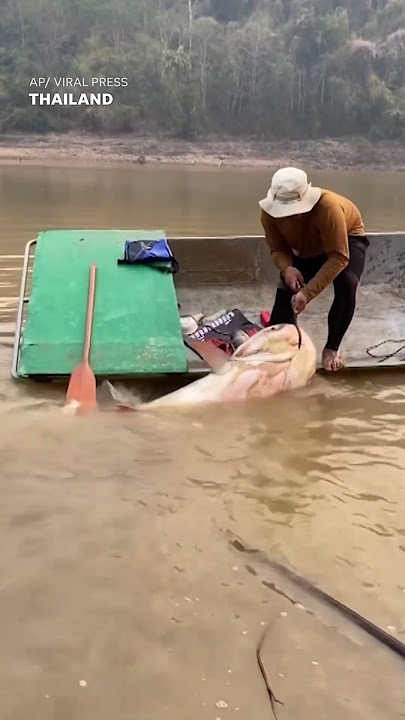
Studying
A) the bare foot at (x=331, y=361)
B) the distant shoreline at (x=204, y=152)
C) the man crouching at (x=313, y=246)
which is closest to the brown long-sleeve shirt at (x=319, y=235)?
the man crouching at (x=313, y=246)

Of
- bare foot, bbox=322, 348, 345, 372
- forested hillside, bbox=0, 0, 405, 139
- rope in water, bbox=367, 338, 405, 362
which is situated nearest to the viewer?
bare foot, bbox=322, 348, 345, 372

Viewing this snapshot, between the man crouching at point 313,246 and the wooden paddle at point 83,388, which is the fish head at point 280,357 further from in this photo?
the wooden paddle at point 83,388

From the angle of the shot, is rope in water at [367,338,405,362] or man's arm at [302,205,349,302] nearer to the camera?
man's arm at [302,205,349,302]

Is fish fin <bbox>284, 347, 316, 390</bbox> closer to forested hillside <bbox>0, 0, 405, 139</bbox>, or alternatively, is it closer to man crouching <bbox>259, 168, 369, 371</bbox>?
man crouching <bbox>259, 168, 369, 371</bbox>

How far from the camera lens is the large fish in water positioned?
4508 mm

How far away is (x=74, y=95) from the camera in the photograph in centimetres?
4612

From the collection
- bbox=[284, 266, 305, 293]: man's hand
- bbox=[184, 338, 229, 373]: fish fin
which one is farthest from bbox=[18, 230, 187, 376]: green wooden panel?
bbox=[284, 266, 305, 293]: man's hand

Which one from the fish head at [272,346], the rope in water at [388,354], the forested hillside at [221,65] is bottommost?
the rope in water at [388,354]

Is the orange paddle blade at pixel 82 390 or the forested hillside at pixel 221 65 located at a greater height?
the forested hillside at pixel 221 65

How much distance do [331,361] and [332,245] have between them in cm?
78

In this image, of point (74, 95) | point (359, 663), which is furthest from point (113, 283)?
point (74, 95)

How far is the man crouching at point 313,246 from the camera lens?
15.2 ft

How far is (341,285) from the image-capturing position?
16.4 feet

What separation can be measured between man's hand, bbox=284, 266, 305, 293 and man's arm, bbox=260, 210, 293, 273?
55mm
